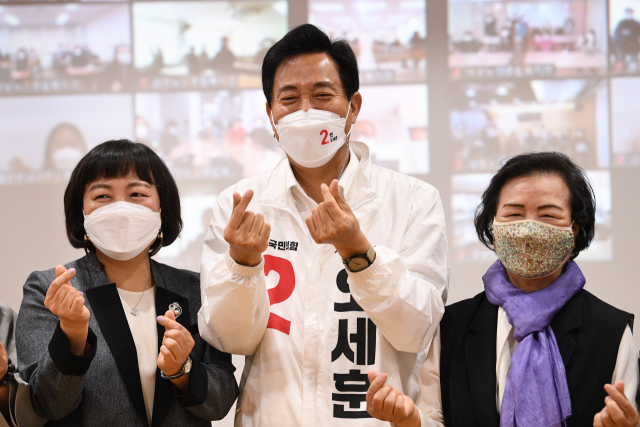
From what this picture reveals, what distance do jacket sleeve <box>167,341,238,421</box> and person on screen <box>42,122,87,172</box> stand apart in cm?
243

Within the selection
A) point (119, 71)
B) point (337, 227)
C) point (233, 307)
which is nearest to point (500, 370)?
point (337, 227)

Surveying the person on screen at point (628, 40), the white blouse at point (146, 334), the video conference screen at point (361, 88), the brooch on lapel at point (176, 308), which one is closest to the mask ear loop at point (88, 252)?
the white blouse at point (146, 334)

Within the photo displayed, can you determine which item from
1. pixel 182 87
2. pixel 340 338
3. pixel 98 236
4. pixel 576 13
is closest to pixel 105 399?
pixel 98 236

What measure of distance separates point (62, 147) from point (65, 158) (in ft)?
0.25

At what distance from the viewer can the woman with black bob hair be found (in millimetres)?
1767

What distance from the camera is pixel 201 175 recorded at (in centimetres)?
392

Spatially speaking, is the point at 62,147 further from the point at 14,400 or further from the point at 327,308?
the point at 327,308

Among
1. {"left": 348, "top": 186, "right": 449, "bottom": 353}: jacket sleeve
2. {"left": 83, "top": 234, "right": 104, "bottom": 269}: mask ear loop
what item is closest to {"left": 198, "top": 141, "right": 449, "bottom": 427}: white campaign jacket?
{"left": 348, "top": 186, "right": 449, "bottom": 353}: jacket sleeve

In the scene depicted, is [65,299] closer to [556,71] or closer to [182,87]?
[182,87]

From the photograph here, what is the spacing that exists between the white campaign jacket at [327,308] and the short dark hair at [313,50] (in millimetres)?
384

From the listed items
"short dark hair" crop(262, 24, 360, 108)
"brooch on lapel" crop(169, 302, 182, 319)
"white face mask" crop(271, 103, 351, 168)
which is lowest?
"brooch on lapel" crop(169, 302, 182, 319)

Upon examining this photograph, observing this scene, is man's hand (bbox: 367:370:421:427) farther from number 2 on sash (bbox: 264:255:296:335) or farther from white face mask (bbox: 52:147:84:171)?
white face mask (bbox: 52:147:84:171)

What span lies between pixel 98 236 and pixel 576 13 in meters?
3.25

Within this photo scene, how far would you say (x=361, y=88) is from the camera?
12.8ft
